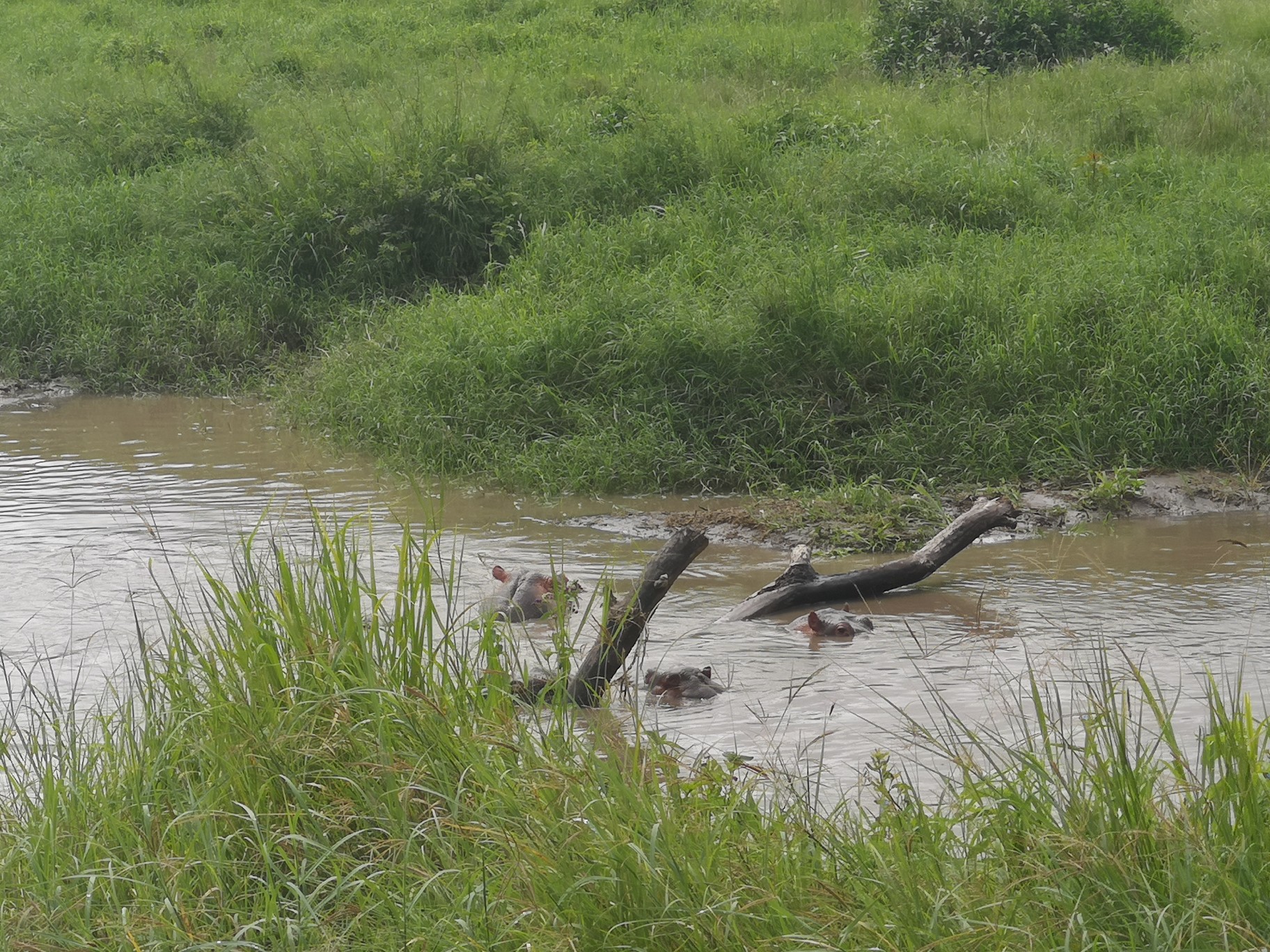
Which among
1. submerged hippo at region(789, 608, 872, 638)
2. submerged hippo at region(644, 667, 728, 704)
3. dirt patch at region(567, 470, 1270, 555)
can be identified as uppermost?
submerged hippo at region(644, 667, 728, 704)

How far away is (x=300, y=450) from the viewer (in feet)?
29.5

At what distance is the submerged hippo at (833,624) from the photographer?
546 centimetres

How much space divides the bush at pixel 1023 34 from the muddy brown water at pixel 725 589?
312 inches

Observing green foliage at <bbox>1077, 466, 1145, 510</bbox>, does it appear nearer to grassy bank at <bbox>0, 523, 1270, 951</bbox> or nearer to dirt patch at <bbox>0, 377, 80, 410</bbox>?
grassy bank at <bbox>0, 523, 1270, 951</bbox>

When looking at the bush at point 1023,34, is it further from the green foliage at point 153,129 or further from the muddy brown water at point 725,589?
the muddy brown water at point 725,589

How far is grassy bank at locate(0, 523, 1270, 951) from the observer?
8.60ft

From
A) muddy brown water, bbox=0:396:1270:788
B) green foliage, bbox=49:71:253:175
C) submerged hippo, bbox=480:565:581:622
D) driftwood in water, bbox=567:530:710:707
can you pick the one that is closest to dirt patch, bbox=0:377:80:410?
muddy brown water, bbox=0:396:1270:788

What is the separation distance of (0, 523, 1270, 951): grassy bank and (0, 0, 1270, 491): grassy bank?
434 centimetres

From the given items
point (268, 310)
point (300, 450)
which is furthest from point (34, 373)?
point (300, 450)

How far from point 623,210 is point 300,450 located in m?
3.26

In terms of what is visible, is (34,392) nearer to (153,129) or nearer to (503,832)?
(153,129)

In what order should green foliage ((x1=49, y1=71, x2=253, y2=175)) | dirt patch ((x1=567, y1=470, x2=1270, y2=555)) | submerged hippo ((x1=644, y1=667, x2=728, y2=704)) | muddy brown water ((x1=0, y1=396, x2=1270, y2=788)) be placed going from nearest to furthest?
muddy brown water ((x1=0, y1=396, x2=1270, y2=788)) → submerged hippo ((x1=644, y1=667, x2=728, y2=704)) → dirt patch ((x1=567, y1=470, x2=1270, y2=555)) → green foliage ((x1=49, y1=71, x2=253, y2=175))

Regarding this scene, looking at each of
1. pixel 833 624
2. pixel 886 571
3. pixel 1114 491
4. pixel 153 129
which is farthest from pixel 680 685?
pixel 153 129

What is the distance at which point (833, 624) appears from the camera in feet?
18.0
